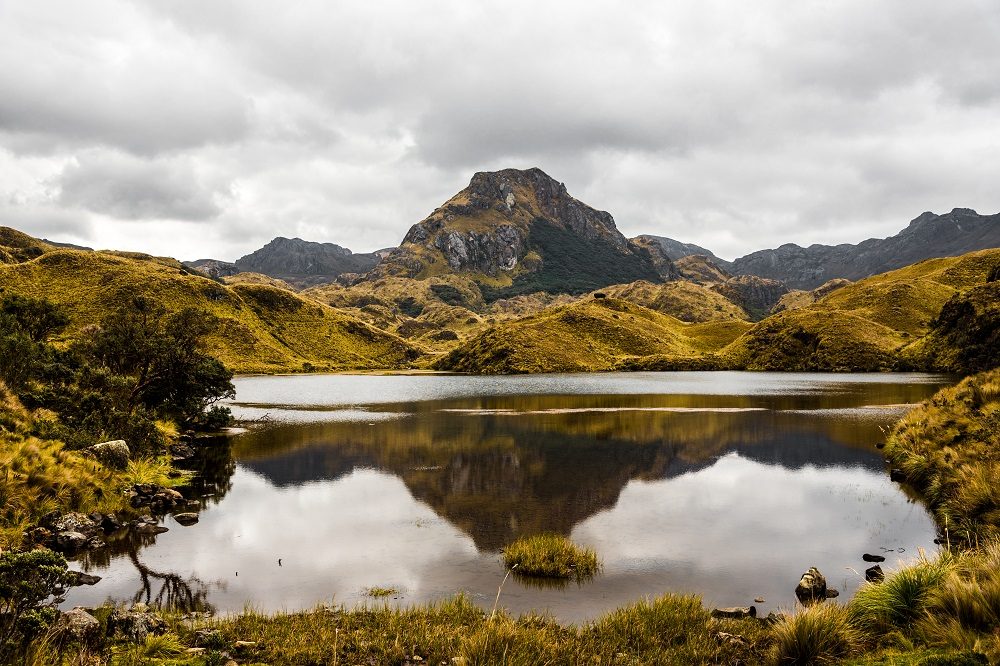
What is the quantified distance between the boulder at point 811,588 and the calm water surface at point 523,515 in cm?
55

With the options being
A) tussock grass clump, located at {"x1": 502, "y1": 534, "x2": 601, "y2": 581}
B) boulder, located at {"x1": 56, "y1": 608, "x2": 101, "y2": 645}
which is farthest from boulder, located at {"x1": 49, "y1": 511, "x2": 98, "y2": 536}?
tussock grass clump, located at {"x1": 502, "y1": 534, "x2": 601, "y2": 581}

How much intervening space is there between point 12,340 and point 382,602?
34099 millimetres

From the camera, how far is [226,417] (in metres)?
61.2

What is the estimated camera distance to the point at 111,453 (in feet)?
98.7

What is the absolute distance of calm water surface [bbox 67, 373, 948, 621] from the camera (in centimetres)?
1834

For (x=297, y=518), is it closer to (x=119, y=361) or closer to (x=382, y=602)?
(x=382, y=602)

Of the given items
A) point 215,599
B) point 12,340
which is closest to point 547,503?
point 215,599

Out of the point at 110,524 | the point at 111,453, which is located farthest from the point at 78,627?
the point at 111,453

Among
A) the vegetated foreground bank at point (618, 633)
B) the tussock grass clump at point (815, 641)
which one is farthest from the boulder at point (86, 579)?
the tussock grass clump at point (815, 641)

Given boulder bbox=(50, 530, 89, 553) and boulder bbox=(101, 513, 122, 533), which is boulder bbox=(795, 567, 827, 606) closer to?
boulder bbox=(50, 530, 89, 553)

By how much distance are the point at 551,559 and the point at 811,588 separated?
817 centimetres

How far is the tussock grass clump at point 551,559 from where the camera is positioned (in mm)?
19266

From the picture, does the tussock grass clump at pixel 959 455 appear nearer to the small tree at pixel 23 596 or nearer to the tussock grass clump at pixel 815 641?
the tussock grass clump at pixel 815 641

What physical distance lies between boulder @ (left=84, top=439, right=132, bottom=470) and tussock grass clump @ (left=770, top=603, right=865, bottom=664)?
3167 cm
